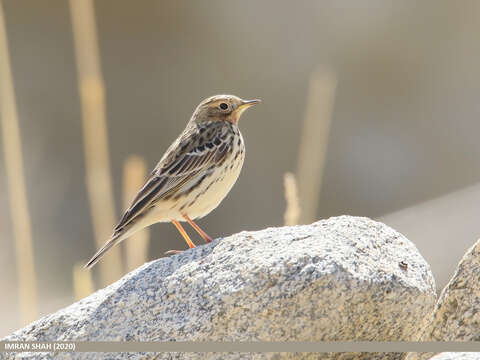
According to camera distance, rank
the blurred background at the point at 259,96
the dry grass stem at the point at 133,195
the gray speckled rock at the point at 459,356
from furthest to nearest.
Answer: the blurred background at the point at 259,96 → the dry grass stem at the point at 133,195 → the gray speckled rock at the point at 459,356

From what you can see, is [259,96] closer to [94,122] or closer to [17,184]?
[94,122]

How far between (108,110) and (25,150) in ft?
4.63

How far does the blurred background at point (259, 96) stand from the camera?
10.6m

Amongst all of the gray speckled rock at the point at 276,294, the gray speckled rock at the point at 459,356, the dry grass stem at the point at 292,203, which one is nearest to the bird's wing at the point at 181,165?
the dry grass stem at the point at 292,203

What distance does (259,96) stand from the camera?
37.6 ft

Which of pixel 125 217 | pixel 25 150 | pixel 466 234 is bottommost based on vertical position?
pixel 466 234

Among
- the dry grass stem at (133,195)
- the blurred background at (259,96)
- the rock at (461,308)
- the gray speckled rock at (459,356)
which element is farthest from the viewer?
the blurred background at (259,96)

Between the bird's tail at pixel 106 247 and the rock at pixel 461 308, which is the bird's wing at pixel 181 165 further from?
the rock at pixel 461 308

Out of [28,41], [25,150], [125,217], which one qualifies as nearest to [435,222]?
[125,217]

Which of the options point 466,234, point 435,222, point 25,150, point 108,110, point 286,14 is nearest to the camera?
point 435,222

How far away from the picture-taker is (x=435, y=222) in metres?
7.74

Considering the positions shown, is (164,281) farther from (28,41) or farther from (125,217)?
(28,41)

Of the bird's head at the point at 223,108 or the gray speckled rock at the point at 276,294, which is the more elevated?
the bird's head at the point at 223,108

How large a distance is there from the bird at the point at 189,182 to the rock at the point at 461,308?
200 centimetres
